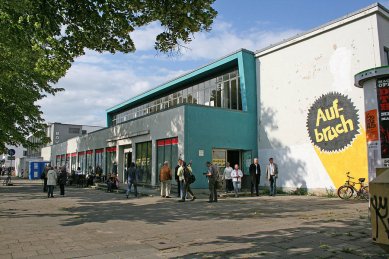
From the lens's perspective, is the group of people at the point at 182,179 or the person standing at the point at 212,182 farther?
the group of people at the point at 182,179

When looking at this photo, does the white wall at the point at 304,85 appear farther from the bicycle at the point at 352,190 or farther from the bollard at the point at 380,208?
the bollard at the point at 380,208

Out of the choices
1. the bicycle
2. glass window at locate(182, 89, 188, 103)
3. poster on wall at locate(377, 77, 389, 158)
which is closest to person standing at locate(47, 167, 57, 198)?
glass window at locate(182, 89, 188, 103)

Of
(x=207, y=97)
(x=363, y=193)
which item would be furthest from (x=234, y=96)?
(x=363, y=193)

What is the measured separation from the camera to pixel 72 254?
627cm

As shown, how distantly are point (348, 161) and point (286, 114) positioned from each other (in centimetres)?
458

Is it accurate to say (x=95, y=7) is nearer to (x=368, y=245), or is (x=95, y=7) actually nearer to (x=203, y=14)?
(x=203, y=14)

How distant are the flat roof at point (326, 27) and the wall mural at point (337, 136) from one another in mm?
3391

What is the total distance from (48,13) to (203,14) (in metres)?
3.83

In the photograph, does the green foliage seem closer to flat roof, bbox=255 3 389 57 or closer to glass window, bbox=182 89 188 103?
flat roof, bbox=255 3 389 57

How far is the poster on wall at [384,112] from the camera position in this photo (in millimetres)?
8336

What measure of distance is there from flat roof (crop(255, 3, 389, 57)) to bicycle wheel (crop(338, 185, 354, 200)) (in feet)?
25.9

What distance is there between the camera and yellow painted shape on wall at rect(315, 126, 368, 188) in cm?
1639

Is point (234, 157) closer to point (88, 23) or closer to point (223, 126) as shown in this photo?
point (223, 126)

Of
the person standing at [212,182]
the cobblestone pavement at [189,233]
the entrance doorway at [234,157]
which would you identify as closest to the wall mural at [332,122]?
the entrance doorway at [234,157]
